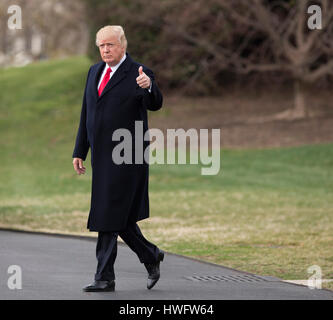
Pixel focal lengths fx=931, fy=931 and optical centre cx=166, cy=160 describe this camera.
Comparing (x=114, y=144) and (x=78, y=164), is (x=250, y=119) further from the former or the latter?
(x=114, y=144)

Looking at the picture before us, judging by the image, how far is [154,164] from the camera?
77.9 ft

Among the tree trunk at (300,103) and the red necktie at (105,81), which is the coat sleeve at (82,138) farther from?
the tree trunk at (300,103)

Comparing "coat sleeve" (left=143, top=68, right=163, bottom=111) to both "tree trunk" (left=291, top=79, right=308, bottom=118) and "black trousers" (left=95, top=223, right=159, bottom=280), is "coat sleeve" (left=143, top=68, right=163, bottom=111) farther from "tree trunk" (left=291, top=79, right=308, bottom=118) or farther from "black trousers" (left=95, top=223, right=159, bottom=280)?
"tree trunk" (left=291, top=79, right=308, bottom=118)

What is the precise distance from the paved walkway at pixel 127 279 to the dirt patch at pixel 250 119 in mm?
15721

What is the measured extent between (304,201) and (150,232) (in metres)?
4.76

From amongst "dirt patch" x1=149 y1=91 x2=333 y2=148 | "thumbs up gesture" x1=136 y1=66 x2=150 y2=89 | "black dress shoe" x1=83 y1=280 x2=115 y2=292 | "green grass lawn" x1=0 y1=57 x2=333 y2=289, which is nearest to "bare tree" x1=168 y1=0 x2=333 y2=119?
"dirt patch" x1=149 y1=91 x2=333 y2=148

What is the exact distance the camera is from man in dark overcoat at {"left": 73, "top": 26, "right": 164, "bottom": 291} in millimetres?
7289

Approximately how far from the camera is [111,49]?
7297mm

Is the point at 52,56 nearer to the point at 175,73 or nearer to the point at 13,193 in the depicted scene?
the point at 175,73

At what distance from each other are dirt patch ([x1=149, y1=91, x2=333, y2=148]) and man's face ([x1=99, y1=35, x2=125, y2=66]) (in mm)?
18217

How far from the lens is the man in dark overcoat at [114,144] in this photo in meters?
7.29

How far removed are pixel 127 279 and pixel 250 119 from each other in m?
21.2

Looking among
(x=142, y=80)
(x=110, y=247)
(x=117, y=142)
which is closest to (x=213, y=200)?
(x=110, y=247)

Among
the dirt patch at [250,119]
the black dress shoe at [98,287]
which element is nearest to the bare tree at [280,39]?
the dirt patch at [250,119]
